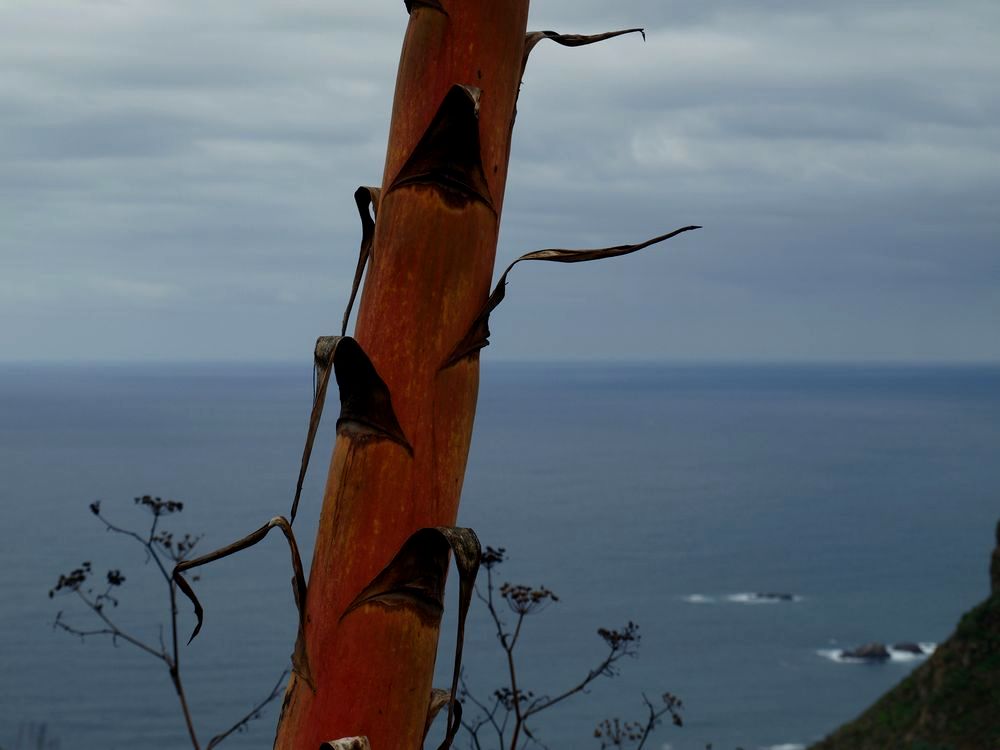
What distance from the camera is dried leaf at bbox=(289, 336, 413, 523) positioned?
1498 mm

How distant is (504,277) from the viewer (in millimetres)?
1595

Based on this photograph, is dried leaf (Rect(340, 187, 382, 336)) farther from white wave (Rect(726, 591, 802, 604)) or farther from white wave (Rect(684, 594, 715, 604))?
white wave (Rect(726, 591, 802, 604))

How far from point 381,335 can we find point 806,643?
279 feet

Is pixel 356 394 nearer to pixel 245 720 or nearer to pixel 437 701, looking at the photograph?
pixel 437 701

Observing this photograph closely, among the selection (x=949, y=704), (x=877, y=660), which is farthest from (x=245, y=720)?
(x=877, y=660)

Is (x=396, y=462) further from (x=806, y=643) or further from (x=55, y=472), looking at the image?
(x=55, y=472)

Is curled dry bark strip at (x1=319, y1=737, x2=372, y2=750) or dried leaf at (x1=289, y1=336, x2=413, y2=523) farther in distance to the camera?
dried leaf at (x1=289, y1=336, x2=413, y2=523)

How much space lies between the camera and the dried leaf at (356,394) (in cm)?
150

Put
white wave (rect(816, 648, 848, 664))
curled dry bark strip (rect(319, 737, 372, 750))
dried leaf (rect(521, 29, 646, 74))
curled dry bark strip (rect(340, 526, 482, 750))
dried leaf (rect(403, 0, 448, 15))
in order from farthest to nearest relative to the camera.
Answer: white wave (rect(816, 648, 848, 664))
dried leaf (rect(521, 29, 646, 74))
dried leaf (rect(403, 0, 448, 15))
curled dry bark strip (rect(340, 526, 482, 750))
curled dry bark strip (rect(319, 737, 372, 750))

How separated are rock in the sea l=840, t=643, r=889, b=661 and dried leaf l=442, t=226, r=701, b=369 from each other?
82.0m

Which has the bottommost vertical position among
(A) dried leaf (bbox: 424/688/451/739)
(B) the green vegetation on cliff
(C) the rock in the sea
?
(C) the rock in the sea

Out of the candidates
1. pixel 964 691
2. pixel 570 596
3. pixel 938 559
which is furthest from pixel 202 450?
pixel 964 691

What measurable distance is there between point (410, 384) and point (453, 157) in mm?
347

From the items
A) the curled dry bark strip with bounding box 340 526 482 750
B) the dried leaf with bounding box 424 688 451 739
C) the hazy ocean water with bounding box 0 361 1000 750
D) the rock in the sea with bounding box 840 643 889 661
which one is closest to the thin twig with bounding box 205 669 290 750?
the dried leaf with bounding box 424 688 451 739
